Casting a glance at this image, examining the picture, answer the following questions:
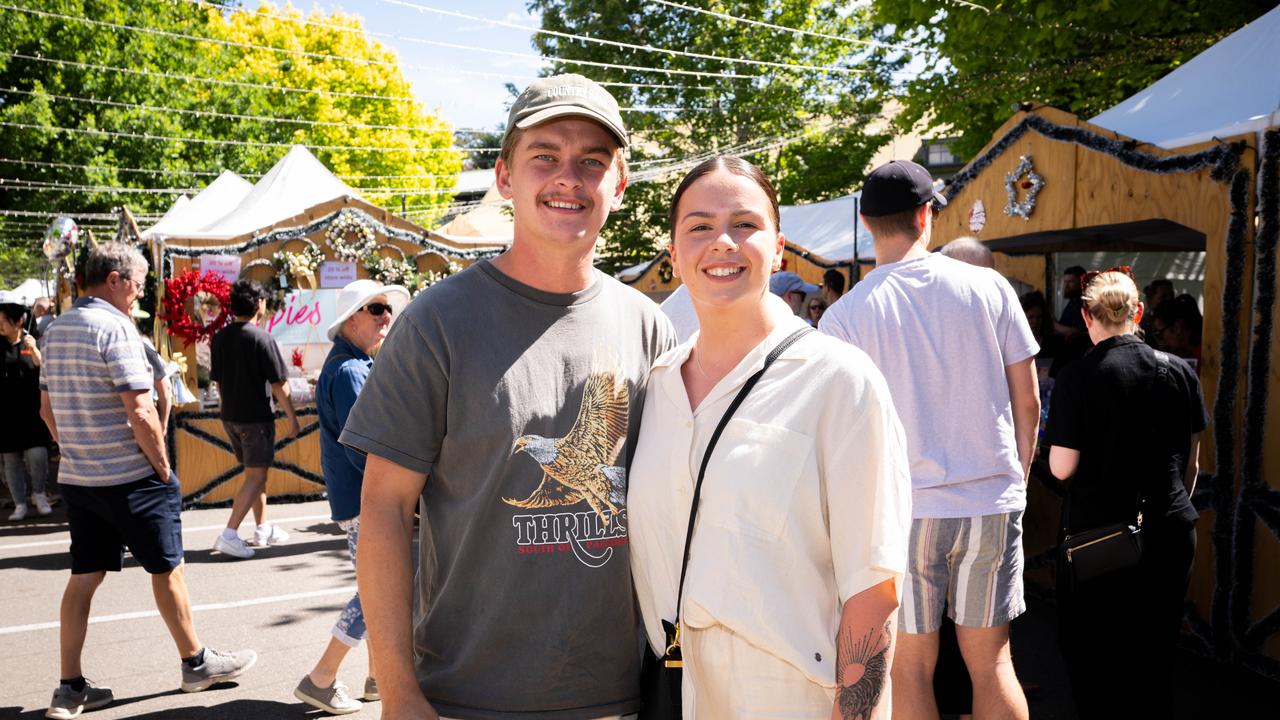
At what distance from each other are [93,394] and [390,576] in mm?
3662

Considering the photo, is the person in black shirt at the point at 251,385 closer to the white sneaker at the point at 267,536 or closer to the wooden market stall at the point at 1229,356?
the white sneaker at the point at 267,536

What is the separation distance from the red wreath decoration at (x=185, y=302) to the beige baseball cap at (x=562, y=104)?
8527 millimetres

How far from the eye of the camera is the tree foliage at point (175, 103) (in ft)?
71.0

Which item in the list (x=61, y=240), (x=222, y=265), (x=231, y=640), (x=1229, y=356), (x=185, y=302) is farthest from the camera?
(x=61, y=240)

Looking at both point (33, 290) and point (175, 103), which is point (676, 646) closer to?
point (175, 103)

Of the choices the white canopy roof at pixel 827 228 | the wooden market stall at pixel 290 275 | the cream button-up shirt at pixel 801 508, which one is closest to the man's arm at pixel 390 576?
the cream button-up shirt at pixel 801 508

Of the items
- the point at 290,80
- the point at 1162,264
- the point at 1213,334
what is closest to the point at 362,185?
the point at 290,80

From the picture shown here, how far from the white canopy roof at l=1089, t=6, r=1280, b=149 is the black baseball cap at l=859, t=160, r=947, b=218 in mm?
2684

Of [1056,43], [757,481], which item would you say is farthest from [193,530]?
[1056,43]

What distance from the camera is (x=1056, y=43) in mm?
9438

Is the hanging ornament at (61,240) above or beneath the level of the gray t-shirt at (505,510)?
above

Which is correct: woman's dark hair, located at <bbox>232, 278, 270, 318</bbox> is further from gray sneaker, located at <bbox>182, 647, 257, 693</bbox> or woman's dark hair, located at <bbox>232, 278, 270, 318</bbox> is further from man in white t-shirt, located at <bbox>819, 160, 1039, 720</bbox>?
man in white t-shirt, located at <bbox>819, 160, 1039, 720</bbox>

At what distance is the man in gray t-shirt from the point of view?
1852mm

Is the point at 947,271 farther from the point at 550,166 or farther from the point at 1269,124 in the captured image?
the point at 1269,124
